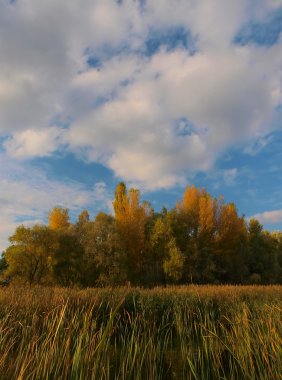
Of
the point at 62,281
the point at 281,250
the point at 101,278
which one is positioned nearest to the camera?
the point at 101,278

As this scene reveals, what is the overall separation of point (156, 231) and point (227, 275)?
35.7 ft

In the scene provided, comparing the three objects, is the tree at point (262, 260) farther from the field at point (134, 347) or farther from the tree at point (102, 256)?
the field at point (134, 347)

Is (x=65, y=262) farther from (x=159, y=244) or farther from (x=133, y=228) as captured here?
(x=159, y=244)

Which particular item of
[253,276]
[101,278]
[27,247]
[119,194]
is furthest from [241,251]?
[27,247]

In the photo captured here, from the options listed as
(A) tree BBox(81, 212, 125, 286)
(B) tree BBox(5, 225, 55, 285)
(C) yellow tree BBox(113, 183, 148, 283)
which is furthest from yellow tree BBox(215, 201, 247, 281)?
(B) tree BBox(5, 225, 55, 285)

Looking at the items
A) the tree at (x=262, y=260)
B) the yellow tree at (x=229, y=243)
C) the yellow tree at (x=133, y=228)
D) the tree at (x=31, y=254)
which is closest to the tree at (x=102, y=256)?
the yellow tree at (x=133, y=228)

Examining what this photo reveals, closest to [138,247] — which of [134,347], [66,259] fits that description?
[66,259]

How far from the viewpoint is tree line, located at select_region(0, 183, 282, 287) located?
3225cm

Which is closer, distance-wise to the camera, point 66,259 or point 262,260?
point 66,259

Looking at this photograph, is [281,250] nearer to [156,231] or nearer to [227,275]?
[227,275]

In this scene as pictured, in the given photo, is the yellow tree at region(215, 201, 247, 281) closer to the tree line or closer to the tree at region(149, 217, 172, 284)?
the tree line

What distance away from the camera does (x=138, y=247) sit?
3694 cm

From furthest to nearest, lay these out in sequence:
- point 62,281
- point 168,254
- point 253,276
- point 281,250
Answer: point 281,250 → point 253,276 → point 168,254 → point 62,281

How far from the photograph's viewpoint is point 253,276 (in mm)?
41125
